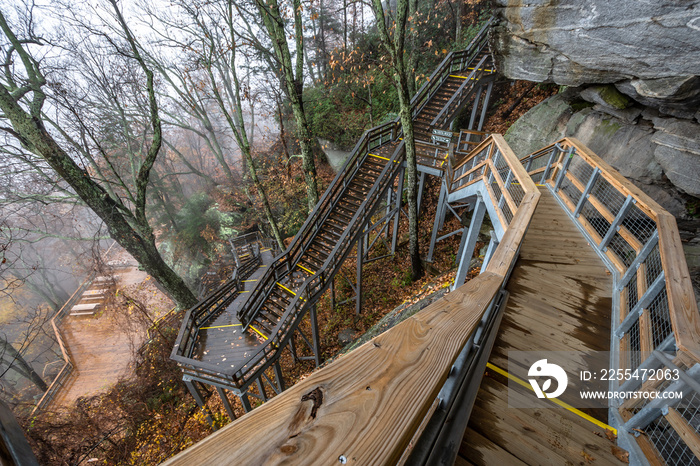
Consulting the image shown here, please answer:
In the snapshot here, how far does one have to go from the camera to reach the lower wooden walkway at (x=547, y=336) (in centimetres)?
198

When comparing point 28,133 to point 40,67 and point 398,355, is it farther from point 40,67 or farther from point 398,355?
point 398,355

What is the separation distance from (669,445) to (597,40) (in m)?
9.11

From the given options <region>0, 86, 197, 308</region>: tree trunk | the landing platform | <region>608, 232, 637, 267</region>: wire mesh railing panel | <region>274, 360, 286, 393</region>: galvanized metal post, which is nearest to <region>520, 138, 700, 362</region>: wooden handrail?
<region>608, 232, 637, 267</region>: wire mesh railing panel

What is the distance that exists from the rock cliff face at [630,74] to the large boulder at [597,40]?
2 centimetres

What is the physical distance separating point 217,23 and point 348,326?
1248cm

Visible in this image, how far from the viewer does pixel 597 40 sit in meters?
7.01

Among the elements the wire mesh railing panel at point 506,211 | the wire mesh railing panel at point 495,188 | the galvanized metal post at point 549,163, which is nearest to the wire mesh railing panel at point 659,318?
the wire mesh railing panel at point 506,211

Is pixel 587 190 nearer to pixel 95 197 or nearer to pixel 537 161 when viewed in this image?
pixel 537 161

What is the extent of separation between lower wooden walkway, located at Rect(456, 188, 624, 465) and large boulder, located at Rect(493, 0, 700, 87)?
4.29 meters

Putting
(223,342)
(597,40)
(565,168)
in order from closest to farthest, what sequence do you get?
(565,168) → (597,40) → (223,342)

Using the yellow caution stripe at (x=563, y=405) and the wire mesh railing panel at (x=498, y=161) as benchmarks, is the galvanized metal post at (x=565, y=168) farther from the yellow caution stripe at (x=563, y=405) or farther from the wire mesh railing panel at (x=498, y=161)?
the yellow caution stripe at (x=563, y=405)

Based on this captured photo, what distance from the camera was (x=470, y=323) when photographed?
48.0 inches

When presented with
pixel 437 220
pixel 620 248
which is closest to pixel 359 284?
pixel 437 220

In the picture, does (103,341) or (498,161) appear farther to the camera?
(103,341)
